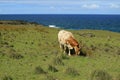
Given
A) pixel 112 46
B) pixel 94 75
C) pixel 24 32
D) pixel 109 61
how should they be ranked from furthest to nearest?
pixel 24 32 → pixel 112 46 → pixel 109 61 → pixel 94 75

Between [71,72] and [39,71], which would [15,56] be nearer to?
[39,71]

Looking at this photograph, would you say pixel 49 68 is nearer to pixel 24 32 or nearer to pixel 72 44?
pixel 72 44

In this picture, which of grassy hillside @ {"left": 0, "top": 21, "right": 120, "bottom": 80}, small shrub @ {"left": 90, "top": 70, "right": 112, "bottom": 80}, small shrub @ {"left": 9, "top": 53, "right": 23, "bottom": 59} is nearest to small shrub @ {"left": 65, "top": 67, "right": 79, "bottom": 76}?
grassy hillside @ {"left": 0, "top": 21, "right": 120, "bottom": 80}

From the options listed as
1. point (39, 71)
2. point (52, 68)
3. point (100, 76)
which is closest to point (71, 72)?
point (52, 68)

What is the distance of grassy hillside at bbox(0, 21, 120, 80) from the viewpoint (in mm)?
18141

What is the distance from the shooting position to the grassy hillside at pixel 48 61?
18.1m

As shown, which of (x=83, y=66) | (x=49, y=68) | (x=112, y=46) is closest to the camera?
(x=49, y=68)

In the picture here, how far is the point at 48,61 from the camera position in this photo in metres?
22.6

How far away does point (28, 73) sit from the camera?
61.3 ft

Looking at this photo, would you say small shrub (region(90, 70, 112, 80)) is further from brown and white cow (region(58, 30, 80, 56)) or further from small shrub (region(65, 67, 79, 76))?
brown and white cow (region(58, 30, 80, 56))

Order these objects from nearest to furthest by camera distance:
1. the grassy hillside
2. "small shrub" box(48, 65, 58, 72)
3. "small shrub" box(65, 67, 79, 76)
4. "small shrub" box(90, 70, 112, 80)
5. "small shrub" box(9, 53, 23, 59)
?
1. "small shrub" box(90, 70, 112, 80)
2. the grassy hillside
3. "small shrub" box(65, 67, 79, 76)
4. "small shrub" box(48, 65, 58, 72)
5. "small shrub" box(9, 53, 23, 59)

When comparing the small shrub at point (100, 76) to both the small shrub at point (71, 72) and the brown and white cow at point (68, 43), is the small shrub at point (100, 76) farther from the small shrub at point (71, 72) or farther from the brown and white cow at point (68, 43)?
the brown and white cow at point (68, 43)

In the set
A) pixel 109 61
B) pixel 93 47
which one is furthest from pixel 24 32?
pixel 109 61

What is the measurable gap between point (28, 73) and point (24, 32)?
19315 millimetres
